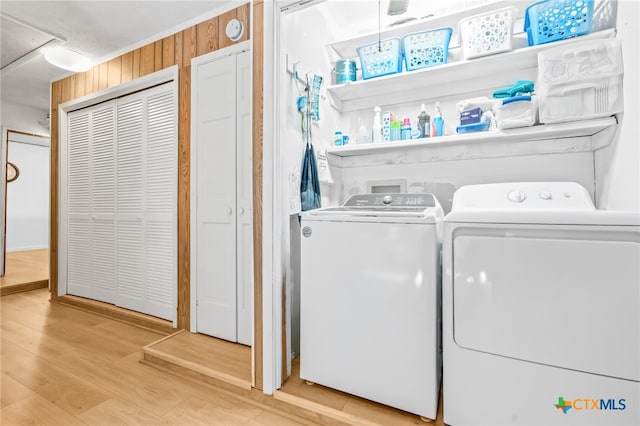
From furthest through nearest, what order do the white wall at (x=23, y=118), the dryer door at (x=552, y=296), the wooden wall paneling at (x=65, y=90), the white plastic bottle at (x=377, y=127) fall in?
1. the white wall at (x=23, y=118)
2. the wooden wall paneling at (x=65, y=90)
3. the white plastic bottle at (x=377, y=127)
4. the dryer door at (x=552, y=296)

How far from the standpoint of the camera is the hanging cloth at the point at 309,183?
185cm

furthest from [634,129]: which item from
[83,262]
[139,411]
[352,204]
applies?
[83,262]

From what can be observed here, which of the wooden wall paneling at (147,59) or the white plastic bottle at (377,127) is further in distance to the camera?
the wooden wall paneling at (147,59)

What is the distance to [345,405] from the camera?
1443mm

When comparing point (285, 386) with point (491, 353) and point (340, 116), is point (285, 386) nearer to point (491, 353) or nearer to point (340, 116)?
point (491, 353)

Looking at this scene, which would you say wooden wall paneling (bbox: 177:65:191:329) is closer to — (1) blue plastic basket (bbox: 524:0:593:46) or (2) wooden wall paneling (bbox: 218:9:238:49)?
(2) wooden wall paneling (bbox: 218:9:238:49)

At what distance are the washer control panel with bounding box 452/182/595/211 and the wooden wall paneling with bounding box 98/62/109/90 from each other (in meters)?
3.51

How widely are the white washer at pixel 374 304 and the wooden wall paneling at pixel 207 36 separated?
1742 millimetres

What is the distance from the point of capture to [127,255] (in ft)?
9.38

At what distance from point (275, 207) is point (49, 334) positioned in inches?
97.5

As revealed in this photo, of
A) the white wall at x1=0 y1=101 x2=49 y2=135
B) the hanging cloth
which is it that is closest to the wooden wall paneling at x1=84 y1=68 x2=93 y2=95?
the white wall at x1=0 y1=101 x2=49 y2=135

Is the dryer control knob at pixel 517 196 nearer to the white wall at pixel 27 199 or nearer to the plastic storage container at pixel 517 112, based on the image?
the plastic storage container at pixel 517 112

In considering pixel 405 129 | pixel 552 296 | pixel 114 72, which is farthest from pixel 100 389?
pixel 114 72

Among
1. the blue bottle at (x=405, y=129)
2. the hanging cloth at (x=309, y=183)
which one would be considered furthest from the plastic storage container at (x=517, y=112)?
the hanging cloth at (x=309, y=183)
